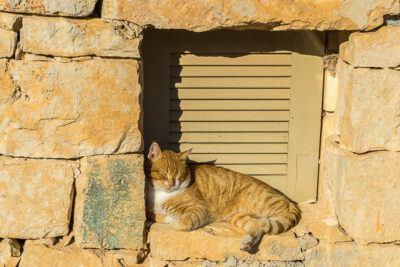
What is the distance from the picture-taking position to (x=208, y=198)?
4.16m

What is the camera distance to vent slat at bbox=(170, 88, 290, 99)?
4148mm

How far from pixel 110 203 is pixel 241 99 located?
1413 millimetres

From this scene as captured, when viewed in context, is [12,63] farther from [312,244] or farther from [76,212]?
[312,244]

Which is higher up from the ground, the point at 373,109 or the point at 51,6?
the point at 51,6

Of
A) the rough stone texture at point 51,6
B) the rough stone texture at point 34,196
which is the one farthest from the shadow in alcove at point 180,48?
the rough stone texture at point 34,196

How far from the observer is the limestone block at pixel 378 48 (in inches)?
134

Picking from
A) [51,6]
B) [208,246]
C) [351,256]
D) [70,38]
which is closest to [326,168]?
[351,256]

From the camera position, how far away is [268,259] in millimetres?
3746

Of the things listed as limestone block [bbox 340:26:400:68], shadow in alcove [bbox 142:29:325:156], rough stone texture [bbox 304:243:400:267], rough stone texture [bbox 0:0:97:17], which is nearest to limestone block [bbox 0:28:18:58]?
rough stone texture [bbox 0:0:97:17]

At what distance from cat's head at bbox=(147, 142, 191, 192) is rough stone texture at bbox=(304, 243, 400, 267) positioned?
1.17 m

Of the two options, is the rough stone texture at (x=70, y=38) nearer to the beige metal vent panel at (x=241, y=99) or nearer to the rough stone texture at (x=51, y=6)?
the rough stone texture at (x=51, y=6)

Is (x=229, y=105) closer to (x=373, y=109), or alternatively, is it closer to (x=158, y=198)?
(x=158, y=198)

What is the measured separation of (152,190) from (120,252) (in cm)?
59

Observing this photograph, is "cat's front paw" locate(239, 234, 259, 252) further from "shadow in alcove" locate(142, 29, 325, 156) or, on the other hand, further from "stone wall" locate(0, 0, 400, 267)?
"shadow in alcove" locate(142, 29, 325, 156)
